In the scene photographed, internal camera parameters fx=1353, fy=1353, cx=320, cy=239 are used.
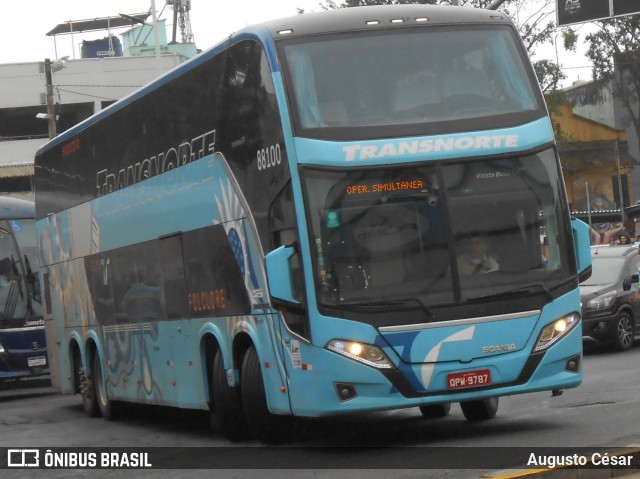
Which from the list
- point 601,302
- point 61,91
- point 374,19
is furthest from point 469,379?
point 61,91

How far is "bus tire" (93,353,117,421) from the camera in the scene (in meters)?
18.0

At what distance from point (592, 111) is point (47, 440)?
5725cm

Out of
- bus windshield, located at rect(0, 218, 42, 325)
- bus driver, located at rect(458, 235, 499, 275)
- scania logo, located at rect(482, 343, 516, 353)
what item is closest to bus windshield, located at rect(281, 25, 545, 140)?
bus driver, located at rect(458, 235, 499, 275)

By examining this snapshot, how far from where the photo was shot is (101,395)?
18.3 meters

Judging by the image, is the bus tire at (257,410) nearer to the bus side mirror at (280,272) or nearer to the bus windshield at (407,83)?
the bus side mirror at (280,272)

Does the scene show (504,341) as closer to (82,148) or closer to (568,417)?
(568,417)

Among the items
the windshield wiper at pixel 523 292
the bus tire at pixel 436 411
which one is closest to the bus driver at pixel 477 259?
the windshield wiper at pixel 523 292

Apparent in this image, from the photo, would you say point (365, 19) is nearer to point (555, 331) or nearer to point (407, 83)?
point (407, 83)

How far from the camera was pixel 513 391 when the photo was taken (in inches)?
446

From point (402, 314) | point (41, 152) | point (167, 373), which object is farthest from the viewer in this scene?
point (41, 152)

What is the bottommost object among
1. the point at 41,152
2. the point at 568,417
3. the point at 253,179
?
the point at 568,417

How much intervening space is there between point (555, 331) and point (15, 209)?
15940 millimetres

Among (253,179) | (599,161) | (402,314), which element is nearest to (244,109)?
(253,179)

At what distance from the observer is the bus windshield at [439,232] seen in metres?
11.1
